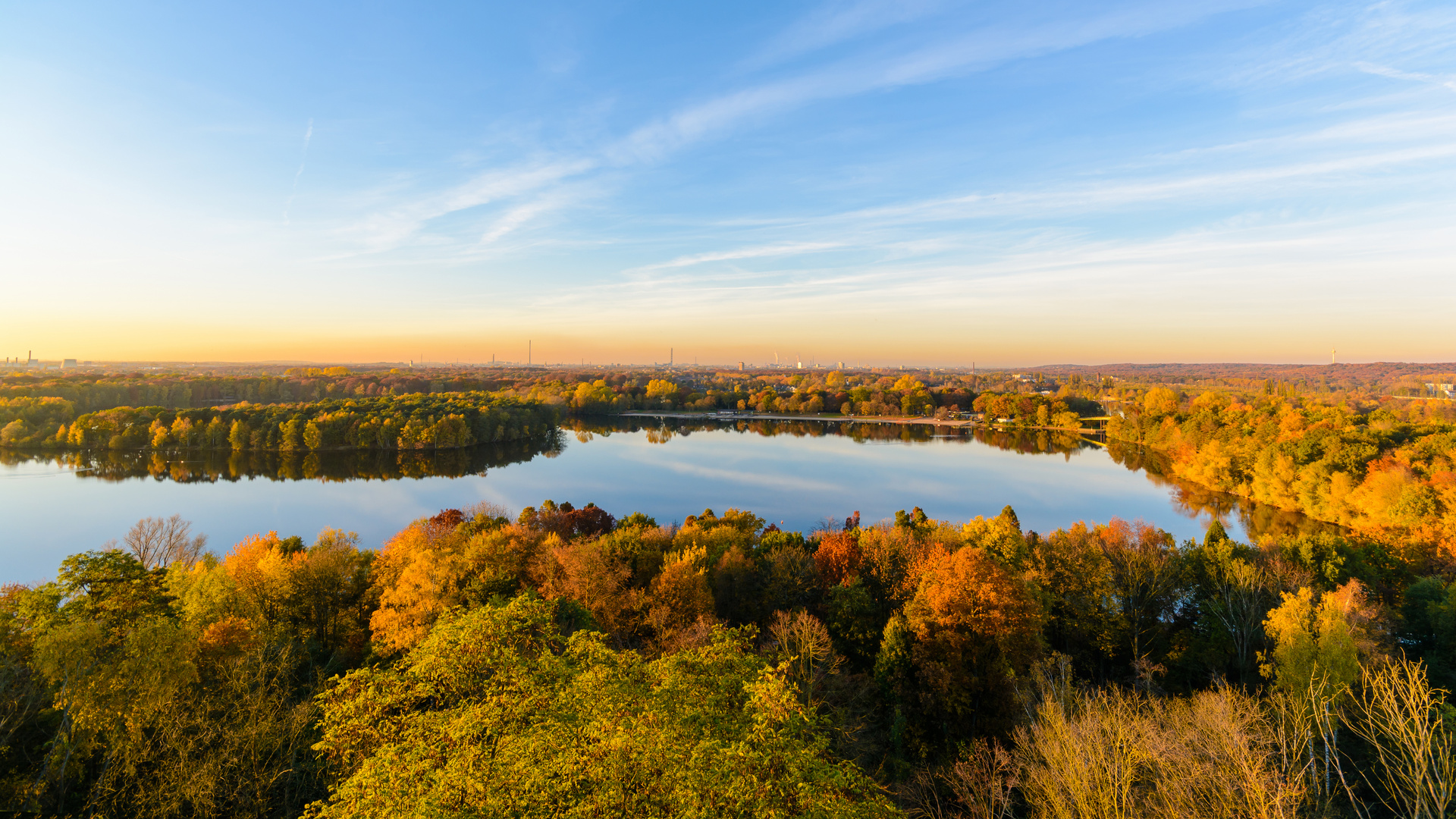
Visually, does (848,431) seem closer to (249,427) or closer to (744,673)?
(249,427)

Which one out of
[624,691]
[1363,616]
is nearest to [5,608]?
[624,691]

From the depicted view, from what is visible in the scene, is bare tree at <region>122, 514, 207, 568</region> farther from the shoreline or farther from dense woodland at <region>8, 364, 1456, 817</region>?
the shoreline

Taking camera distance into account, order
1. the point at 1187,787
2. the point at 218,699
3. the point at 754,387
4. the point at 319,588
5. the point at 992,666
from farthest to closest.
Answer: the point at 754,387, the point at 319,588, the point at 992,666, the point at 218,699, the point at 1187,787

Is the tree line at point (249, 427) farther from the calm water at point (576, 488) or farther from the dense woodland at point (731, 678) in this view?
the dense woodland at point (731, 678)

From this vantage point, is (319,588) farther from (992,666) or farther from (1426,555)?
(1426,555)

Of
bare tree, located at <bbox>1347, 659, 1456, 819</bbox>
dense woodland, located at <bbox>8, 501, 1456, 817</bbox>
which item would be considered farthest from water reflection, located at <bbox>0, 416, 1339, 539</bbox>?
bare tree, located at <bbox>1347, 659, 1456, 819</bbox>

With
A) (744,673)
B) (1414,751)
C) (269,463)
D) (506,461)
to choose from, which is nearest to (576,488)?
(506,461)
